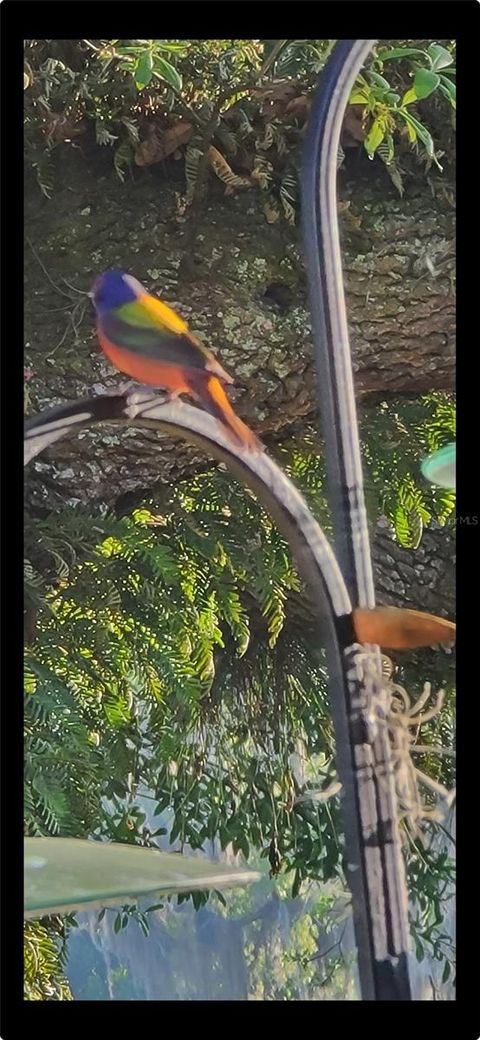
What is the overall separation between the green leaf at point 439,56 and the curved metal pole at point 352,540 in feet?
0.14

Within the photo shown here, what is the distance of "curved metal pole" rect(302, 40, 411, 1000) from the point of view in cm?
54

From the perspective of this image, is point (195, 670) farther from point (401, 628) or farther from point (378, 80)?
point (378, 80)

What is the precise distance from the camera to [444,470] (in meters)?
0.56

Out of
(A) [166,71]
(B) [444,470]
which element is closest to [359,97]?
(A) [166,71]

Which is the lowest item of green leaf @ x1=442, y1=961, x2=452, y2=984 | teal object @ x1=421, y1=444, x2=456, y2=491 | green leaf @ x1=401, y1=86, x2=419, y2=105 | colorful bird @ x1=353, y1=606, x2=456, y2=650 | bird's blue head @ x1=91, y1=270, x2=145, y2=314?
green leaf @ x1=442, y1=961, x2=452, y2=984

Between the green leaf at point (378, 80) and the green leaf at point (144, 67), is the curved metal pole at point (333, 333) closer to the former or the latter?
the green leaf at point (378, 80)

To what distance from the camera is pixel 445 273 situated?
56 centimetres

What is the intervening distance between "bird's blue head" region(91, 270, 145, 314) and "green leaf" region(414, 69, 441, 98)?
9.3 inches

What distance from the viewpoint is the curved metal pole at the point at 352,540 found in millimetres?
545

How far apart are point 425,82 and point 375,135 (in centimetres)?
5

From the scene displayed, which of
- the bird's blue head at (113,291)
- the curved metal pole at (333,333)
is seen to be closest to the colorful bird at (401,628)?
the curved metal pole at (333,333)

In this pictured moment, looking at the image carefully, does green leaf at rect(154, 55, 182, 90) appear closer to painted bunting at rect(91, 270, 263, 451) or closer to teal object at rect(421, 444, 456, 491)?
painted bunting at rect(91, 270, 263, 451)

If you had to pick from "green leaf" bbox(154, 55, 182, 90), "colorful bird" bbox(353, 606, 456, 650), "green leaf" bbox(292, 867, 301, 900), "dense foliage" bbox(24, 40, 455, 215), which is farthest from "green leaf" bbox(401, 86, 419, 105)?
"green leaf" bbox(292, 867, 301, 900)
